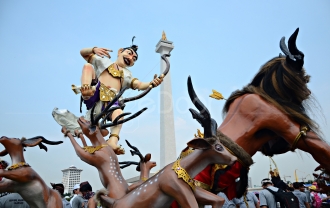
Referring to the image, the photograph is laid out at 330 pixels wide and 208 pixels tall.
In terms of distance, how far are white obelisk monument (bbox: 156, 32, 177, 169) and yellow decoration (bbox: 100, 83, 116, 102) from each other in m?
12.4

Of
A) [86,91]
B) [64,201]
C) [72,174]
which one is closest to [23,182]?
[86,91]

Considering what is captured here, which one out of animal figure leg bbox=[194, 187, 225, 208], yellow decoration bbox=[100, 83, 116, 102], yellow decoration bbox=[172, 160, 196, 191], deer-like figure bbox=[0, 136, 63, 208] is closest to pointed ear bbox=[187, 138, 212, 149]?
yellow decoration bbox=[172, 160, 196, 191]

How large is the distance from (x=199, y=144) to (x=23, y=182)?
1447mm

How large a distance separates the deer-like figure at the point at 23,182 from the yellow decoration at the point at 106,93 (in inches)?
30.9

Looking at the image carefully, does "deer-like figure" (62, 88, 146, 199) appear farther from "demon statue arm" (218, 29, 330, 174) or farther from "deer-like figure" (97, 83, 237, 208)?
"demon statue arm" (218, 29, 330, 174)

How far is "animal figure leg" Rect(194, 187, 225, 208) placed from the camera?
6.16ft

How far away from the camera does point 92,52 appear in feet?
9.90

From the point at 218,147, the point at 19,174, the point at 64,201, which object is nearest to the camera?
the point at 218,147

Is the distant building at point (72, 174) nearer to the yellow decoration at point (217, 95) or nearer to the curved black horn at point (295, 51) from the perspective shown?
the yellow decoration at point (217, 95)

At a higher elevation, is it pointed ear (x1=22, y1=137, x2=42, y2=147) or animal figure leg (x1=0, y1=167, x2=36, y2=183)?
pointed ear (x1=22, y1=137, x2=42, y2=147)

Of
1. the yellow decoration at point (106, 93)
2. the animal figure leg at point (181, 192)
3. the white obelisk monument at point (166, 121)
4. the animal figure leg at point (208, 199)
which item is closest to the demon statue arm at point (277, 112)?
the animal figure leg at point (208, 199)

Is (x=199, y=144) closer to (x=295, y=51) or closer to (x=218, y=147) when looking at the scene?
(x=218, y=147)

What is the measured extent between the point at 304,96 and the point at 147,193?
1.48 metres

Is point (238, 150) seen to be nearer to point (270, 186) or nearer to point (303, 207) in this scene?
point (270, 186)
